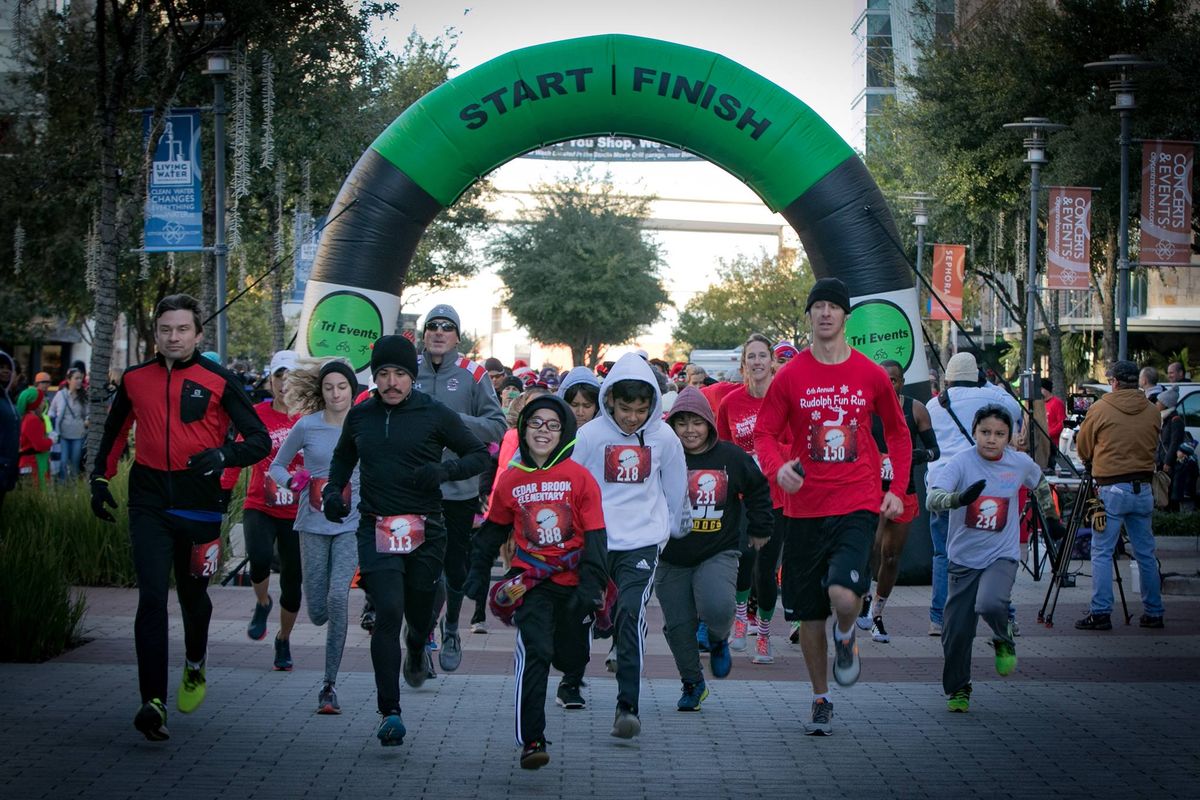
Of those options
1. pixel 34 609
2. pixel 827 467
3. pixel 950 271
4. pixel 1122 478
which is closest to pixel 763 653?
pixel 827 467

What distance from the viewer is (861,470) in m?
7.26

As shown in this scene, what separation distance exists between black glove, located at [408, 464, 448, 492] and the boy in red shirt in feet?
0.87

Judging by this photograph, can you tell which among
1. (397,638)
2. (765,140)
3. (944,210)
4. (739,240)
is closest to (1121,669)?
(397,638)

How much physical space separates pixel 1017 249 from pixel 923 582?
24358 mm

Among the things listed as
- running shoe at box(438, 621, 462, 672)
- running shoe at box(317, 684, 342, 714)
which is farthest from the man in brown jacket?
running shoe at box(317, 684, 342, 714)

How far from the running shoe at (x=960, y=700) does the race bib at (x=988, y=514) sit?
0.84 m

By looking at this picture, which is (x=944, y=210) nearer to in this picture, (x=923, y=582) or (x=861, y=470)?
(x=923, y=582)

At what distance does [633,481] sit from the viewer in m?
7.29

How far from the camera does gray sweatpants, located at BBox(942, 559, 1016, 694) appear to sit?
7.86 metres

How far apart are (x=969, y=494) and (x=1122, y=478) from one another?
393cm

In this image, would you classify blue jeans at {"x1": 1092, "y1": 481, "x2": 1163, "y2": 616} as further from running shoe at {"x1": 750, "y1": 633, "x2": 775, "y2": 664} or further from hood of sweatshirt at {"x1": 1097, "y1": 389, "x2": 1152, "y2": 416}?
running shoe at {"x1": 750, "y1": 633, "x2": 775, "y2": 664}

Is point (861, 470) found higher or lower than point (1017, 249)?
lower

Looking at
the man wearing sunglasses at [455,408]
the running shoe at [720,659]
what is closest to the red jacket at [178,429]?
the man wearing sunglasses at [455,408]

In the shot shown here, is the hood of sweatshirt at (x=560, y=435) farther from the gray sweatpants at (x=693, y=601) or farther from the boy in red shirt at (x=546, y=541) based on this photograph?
the gray sweatpants at (x=693, y=601)
